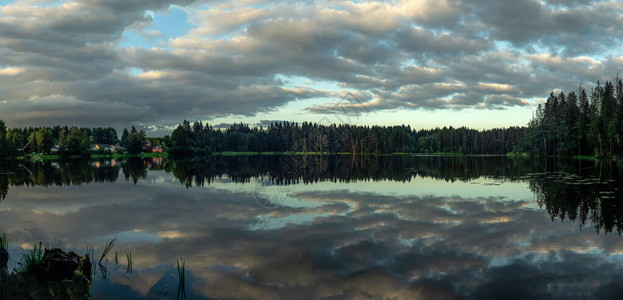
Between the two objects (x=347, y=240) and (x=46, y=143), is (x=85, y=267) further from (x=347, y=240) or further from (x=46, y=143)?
(x=46, y=143)

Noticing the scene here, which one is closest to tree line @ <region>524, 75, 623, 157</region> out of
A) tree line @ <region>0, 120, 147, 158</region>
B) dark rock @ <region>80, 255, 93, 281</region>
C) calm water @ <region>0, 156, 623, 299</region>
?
→ calm water @ <region>0, 156, 623, 299</region>

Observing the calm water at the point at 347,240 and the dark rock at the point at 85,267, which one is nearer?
the calm water at the point at 347,240

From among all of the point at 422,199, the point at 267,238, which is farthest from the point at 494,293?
the point at 422,199

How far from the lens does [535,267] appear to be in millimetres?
14938

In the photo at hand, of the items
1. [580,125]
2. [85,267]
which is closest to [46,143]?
[85,267]

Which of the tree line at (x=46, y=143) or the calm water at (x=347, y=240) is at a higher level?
the tree line at (x=46, y=143)

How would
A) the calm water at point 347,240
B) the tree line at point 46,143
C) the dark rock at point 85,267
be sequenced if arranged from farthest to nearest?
the tree line at point 46,143, the dark rock at point 85,267, the calm water at point 347,240

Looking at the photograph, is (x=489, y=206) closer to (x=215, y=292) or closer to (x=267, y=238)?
(x=267, y=238)

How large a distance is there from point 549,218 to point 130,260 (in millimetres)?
25239

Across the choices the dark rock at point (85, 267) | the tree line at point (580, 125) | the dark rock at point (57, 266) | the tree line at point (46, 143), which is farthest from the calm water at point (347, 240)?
the tree line at point (46, 143)

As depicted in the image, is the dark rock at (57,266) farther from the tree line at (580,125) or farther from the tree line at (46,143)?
the tree line at (46,143)

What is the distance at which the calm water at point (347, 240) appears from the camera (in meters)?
13.2

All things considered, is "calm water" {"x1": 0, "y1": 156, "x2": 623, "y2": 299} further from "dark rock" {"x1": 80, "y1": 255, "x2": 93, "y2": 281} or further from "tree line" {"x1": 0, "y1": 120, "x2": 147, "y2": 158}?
"tree line" {"x1": 0, "y1": 120, "x2": 147, "y2": 158}

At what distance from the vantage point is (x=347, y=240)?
19562 millimetres
